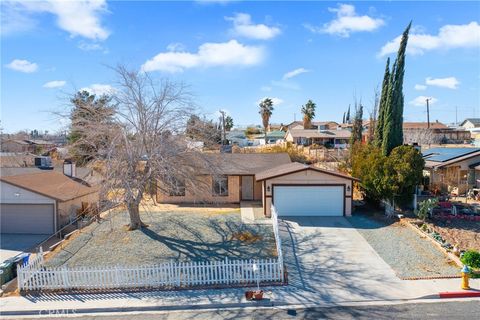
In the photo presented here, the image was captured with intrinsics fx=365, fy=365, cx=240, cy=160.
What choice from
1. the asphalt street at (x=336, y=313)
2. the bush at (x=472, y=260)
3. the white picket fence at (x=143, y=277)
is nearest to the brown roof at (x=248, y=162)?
the white picket fence at (x=143, y=277)

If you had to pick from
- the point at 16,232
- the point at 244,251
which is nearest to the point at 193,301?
the point at 244,251

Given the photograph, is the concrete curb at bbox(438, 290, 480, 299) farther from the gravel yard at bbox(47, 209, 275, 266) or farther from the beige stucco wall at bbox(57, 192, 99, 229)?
the beige stucco wall at bbox(57, 192, 99, 229)

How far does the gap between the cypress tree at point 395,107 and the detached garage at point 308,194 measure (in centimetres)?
409

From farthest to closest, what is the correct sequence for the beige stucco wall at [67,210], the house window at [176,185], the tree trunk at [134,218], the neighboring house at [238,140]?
the neighboring house at [238,140] < the beige stucco wall at [67,210] < the tree trunk at [134,218] < the house window at [176,185]

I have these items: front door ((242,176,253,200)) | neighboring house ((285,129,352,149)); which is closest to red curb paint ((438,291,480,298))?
front door ((242,176,253,200))

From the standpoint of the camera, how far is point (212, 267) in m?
12.9

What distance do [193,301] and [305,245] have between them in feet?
21.5

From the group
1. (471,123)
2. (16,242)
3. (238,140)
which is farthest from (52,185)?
(471,123)

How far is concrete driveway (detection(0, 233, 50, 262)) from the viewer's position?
17391mm

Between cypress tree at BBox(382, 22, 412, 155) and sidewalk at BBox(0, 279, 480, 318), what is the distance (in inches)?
462

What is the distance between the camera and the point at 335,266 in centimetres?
1420

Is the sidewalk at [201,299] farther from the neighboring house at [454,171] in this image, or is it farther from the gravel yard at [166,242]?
the neighboring house at [454,171]

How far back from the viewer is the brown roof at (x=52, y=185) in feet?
67.9

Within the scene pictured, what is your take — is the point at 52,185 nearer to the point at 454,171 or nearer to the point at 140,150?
the point at 140,150
